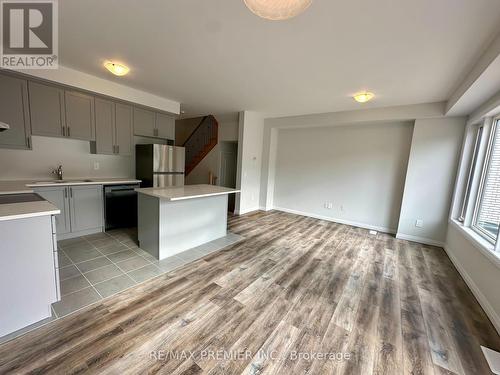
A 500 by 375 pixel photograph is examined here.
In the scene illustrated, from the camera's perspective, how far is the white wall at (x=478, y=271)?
6.82 feet

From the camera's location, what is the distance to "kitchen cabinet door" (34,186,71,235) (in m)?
3.07

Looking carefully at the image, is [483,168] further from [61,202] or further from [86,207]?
[61,202]

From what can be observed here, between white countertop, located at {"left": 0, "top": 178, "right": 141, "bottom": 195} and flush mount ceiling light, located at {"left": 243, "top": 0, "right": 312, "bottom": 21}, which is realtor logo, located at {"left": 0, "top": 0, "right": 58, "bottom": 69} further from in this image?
flush mount ceiling light, located at {"left": 243, "top": 0, "right": 312, "bottom": 21}

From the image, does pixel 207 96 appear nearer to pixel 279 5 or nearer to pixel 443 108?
pixel 279 5

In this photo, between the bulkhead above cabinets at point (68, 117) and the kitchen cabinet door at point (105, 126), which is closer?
the bulkhead above cabinets at point (68, 117)

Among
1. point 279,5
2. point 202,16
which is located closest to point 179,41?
point 202,16

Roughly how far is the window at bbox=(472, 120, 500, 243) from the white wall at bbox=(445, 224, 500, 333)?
0.26 meters

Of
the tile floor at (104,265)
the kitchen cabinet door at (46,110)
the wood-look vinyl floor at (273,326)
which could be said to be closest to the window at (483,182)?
the wood-look vinyl floor at (273,326)

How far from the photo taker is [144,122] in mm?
4402

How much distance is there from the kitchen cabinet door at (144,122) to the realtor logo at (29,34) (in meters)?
1.45

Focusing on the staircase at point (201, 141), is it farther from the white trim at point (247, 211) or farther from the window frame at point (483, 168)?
the window frame at point (483, 168)

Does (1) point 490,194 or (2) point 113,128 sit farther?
(2) point 113,128

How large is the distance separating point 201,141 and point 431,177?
638 centimetres

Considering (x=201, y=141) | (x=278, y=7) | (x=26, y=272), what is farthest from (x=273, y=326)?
(x=201, y=141)
